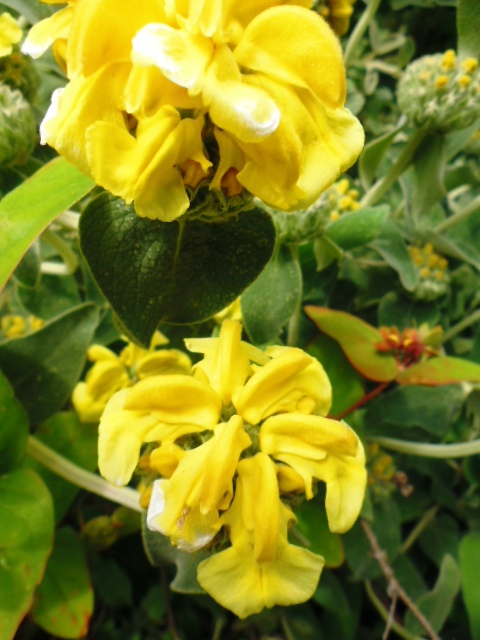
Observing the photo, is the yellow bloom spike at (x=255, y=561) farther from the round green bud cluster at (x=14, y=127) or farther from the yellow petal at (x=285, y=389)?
the round green bud cluster at (x=14, y=127)

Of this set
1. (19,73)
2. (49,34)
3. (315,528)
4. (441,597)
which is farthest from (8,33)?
(441,597)

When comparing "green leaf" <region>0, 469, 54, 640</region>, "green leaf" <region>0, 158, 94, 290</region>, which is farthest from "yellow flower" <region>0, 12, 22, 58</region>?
"green leaf" <region>0, 469, 54, 640</region>

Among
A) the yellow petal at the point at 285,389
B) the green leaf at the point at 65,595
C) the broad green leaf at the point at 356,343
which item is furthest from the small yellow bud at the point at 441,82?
the green leaf at the point at 65,595

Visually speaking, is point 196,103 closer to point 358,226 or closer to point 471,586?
point 358,226

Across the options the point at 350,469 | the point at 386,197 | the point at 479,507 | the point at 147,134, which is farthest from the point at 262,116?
the point at 479,507

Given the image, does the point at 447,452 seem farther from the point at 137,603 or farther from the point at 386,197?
the point at 137,603
